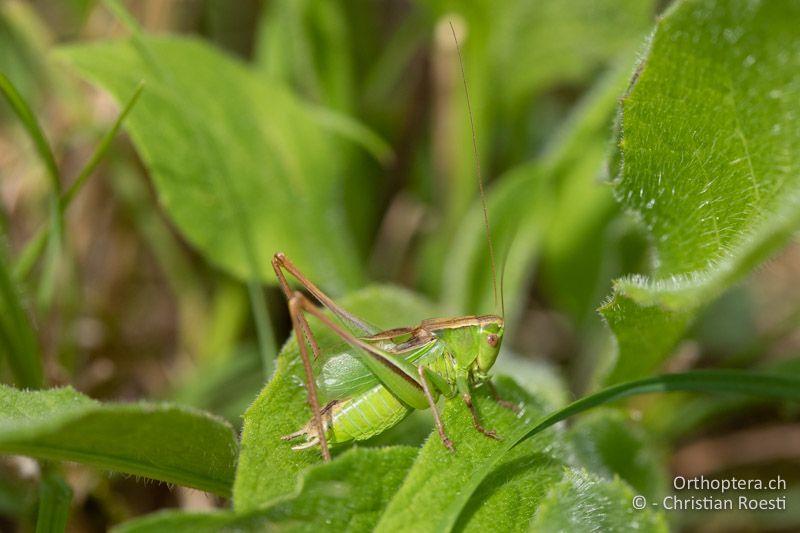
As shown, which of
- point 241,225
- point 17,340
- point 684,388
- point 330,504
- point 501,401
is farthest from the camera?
point 241,225

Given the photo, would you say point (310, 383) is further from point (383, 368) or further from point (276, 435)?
point (383, 368)

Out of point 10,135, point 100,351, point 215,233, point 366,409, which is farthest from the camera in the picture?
point 10,135

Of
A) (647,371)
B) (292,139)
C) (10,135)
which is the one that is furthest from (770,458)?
(10,135)

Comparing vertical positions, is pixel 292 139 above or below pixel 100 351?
above

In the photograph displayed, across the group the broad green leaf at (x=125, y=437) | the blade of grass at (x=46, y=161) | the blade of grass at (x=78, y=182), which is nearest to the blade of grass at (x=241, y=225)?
the blade of grass at (x=78, y=182)

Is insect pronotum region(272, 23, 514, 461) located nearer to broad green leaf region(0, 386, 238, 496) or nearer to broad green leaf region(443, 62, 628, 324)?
broad green leaf region(0, 386, 238, 496)

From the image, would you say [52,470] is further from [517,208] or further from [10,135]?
[10,135]

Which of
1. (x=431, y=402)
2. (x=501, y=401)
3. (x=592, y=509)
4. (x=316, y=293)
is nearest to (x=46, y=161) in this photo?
(x=316, y=293)
